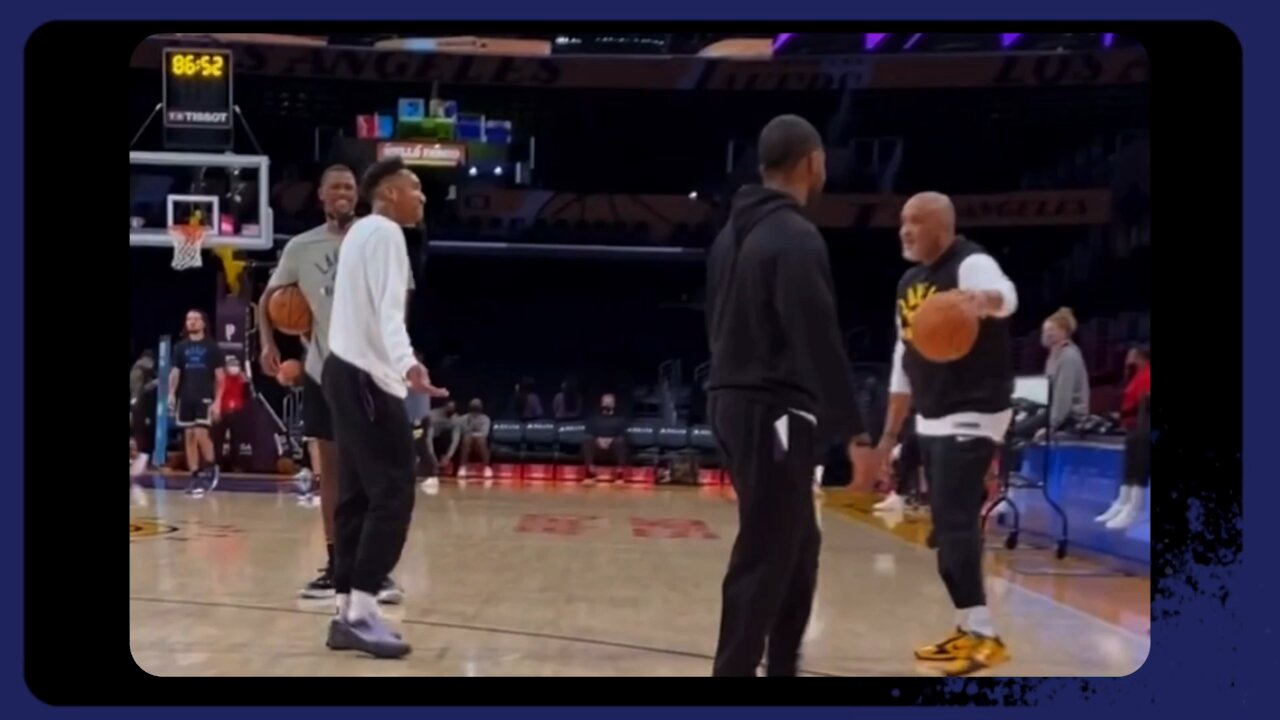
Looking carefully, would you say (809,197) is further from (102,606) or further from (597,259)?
(102,606)

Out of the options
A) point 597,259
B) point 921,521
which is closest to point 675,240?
point 597,259

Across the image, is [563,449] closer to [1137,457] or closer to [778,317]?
[778,317]

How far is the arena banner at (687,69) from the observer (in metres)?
3.20

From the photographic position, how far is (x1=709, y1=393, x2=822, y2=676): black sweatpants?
121 inches

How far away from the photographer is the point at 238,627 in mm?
3320

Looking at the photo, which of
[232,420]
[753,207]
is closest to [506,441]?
[232,420]

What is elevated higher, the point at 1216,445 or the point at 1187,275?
the point at 1187,275

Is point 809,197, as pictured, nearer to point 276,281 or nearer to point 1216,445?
point 1216,445

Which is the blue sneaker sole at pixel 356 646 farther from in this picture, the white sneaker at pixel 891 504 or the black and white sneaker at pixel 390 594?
the white sneaker at pixel 891 504

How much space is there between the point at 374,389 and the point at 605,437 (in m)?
0.56

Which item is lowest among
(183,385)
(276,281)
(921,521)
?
(921,521)

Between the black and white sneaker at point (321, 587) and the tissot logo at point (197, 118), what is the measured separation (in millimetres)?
1097

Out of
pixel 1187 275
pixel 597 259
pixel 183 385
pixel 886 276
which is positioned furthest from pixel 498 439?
pixel 1187 275

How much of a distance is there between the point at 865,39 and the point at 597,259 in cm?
80
